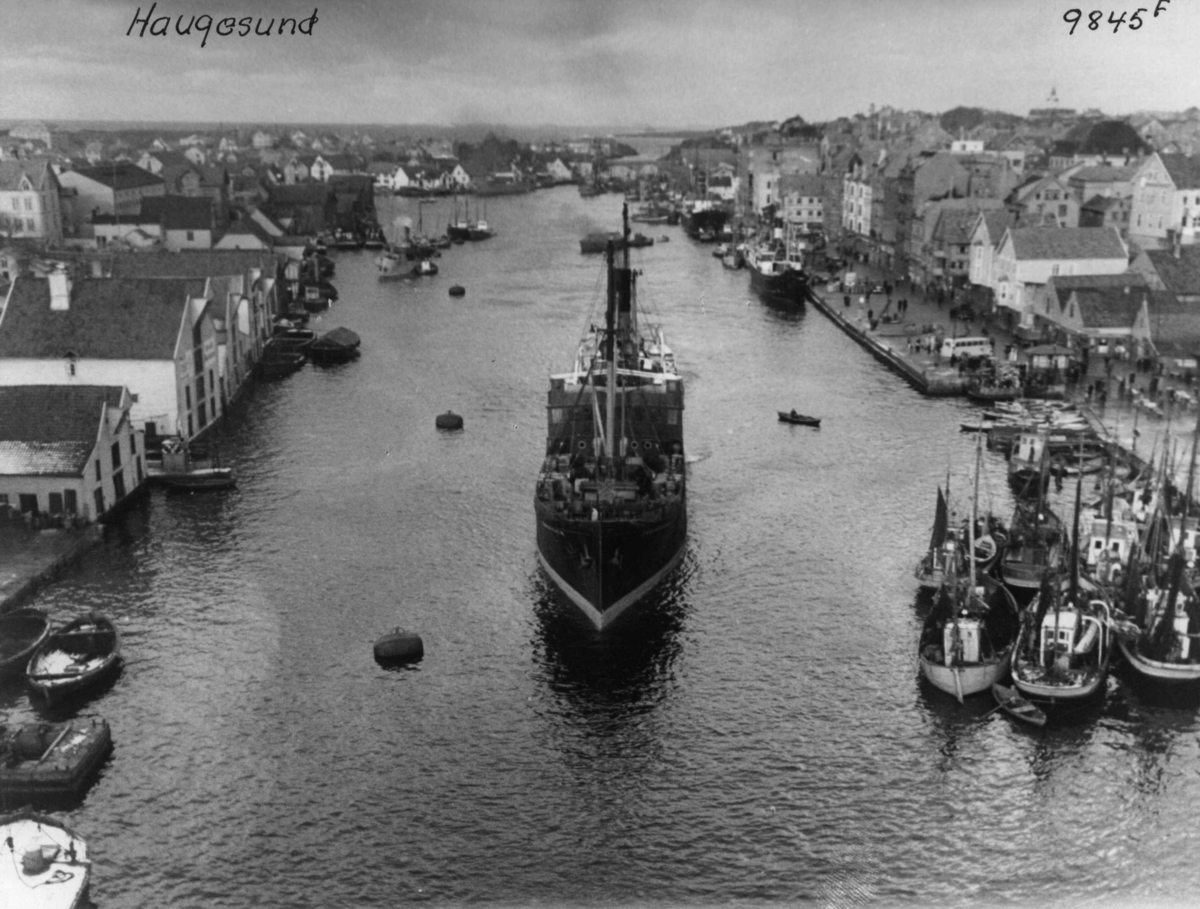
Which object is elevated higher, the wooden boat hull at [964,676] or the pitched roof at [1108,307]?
the pitched roof at [1108,307]

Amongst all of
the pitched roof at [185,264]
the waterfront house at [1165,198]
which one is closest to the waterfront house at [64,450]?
the pitched roof at [185,264]

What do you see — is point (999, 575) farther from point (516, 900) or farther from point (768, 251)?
point (768, 251)

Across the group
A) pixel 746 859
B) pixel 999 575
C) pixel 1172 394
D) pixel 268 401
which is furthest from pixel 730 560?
pixel 268 401

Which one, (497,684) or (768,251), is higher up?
(768,251)

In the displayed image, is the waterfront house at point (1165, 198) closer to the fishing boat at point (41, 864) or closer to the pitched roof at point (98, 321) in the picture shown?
the pitched roof at point (98, 321)

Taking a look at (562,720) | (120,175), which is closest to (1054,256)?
(562,720)

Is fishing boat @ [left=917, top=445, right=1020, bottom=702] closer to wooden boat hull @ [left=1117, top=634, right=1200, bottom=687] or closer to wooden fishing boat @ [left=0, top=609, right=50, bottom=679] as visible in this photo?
wooden boat hull @ [left=1117, top=634, right=1200, bottom=687]

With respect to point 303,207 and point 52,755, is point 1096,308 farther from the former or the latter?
point 303,207
